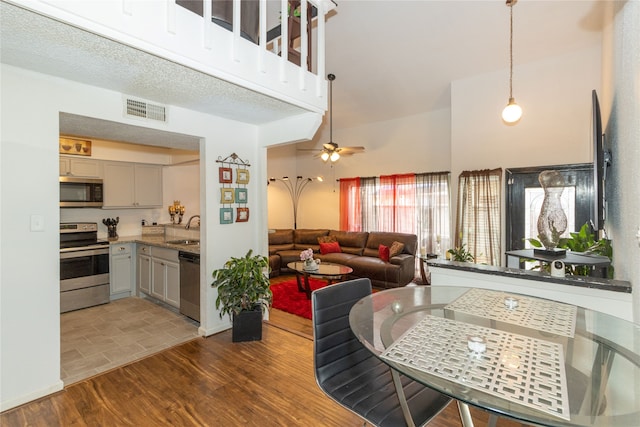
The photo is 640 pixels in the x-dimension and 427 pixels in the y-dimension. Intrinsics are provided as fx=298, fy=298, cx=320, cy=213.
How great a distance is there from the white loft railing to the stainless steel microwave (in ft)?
11.7

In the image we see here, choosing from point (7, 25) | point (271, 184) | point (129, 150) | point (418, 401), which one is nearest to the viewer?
point (418, 401)

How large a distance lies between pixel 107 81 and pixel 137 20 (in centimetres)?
A: 88

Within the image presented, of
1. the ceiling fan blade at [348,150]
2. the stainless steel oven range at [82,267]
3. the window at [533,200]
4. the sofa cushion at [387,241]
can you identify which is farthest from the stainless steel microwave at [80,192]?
the window at [533,200]

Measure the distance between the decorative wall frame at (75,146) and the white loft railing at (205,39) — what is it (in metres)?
3.61

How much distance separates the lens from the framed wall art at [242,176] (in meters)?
3.50

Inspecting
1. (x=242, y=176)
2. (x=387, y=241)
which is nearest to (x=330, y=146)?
(x=242, y=176)

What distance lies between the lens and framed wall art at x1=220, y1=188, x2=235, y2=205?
3.36 metres

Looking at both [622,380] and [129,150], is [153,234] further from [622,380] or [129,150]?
[622,380]

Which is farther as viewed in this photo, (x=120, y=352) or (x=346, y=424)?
(x=120, y=352)

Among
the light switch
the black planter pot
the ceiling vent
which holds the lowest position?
the black planter pot

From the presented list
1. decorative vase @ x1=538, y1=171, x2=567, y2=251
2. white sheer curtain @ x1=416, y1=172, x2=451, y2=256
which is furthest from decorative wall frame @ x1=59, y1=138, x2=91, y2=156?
decorative vase @ x1=538, y1=171, x2=567, y2=251

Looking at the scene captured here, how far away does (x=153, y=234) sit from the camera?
5.27 metres

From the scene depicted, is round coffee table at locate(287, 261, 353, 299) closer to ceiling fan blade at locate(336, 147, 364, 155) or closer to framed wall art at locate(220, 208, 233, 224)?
framed wall art at locate(220, 208, 233, 224)

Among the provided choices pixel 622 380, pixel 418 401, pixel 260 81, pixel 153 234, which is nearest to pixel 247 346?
pixel 418 401
